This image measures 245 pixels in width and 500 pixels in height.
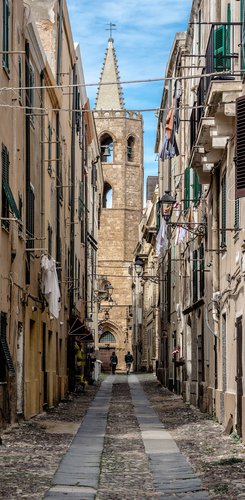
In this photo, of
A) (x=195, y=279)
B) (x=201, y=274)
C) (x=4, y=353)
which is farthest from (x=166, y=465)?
(x=195, y=279)

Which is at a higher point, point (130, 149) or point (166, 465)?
point (130, 149)

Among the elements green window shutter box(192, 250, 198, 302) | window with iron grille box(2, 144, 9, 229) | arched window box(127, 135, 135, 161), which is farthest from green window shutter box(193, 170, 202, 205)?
arched window box(127, 135, 135, 161)

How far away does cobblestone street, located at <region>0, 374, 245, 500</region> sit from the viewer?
11.8 metres

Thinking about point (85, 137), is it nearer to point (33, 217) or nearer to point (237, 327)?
point (33, 217)

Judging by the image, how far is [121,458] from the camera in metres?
15.5

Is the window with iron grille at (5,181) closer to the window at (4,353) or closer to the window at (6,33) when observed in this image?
the window at (6,33)

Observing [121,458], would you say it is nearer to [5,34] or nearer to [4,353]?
[4,353]

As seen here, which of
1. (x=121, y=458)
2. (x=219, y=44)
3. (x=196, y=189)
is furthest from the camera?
(x=196, y=189)

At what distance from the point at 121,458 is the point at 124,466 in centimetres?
103

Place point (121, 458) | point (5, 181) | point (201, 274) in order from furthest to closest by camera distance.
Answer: point (201, 274), point (5, 181), point (121, 458)

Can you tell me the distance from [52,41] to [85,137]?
1728cm

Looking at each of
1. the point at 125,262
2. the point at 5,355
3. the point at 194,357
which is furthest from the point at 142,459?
the point at 125,262

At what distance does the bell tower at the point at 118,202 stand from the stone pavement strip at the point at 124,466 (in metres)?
71.5

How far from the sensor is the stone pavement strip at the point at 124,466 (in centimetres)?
1165
